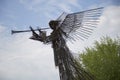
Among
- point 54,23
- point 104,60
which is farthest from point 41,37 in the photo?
point 104,60

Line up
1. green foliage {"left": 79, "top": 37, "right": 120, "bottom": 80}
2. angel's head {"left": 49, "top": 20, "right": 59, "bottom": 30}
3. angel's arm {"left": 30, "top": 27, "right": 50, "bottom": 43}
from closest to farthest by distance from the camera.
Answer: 1. angel's head {"left": 49, "top": 20, "right": 59, "bottom": 30}
2. angel's arm {"left": 30, "top": 27, "right": 50, "bottom": 43}
3. green foliage {"left": 79, "top": 37, "right": 120, "bottom": 80}

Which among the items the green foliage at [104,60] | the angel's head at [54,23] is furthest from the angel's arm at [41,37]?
the green foliage at [104,60]

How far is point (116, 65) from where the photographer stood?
733 inches

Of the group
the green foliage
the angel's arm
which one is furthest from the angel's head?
the green foliage

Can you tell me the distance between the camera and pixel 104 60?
19156 mm

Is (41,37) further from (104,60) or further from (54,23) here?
(104,60)

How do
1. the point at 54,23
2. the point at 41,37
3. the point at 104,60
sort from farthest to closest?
1. the point at 104,60
2. the point at 41,37
3. the point at 54,23

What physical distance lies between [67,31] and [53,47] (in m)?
0.60

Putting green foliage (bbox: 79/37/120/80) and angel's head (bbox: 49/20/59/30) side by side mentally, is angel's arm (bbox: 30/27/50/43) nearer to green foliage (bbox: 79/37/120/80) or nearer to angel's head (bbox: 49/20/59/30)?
angel's head (bbox: 49/20/59/30)

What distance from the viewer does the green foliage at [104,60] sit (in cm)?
1831

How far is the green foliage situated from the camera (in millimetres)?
18312

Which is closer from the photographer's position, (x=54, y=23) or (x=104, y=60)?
(x=54, y=23)

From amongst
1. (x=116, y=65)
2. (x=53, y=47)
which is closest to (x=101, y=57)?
(x=116, y=65)

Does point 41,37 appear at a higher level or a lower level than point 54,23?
lower
